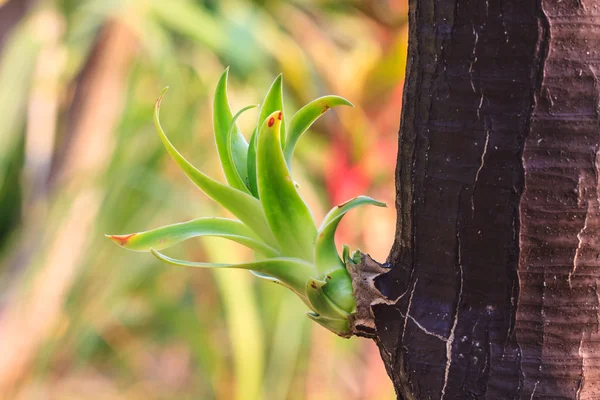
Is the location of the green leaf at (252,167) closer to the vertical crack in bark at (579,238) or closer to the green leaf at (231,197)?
the green leaf at (231,197)

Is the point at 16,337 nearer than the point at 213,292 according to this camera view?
Yes

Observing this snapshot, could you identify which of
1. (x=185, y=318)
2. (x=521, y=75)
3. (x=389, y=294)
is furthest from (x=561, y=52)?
(x=185, y=318)

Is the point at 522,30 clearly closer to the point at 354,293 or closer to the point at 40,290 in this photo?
the point at 354,293

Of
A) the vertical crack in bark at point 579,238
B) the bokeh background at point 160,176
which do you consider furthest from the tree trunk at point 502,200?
the bokeh background at point 160,176

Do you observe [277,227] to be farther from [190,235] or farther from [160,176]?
[160,176]

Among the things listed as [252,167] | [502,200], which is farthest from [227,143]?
[502,200]

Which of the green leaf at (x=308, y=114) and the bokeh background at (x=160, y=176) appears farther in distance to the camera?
the bokeh background at (x=160, y=176)

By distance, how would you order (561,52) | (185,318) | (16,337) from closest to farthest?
(561,52), (16,337), (185,318)

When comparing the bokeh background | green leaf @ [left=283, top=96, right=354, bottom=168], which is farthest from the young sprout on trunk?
the bokeh background
